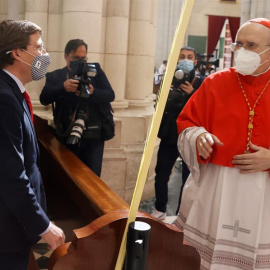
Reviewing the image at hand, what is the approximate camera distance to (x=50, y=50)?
4961mm

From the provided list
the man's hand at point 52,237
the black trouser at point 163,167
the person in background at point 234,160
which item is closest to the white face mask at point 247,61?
the person in background at point 234,160

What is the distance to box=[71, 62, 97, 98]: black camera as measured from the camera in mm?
3702

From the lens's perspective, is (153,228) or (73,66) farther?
(73,66)

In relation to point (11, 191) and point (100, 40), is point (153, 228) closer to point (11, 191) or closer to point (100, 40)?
point (11, 191)

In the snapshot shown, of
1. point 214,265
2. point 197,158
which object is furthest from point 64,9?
point 214,265

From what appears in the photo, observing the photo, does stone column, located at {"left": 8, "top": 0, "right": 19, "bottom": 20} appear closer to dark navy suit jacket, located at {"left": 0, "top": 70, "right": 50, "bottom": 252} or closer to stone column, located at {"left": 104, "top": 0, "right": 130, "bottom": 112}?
stone column, located at {"left": 104, "top": 0, "right": 130, "bottom": 112}

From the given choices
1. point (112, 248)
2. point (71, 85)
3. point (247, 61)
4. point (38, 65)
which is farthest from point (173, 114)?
point (112, 248)

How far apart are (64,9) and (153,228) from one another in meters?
3.63

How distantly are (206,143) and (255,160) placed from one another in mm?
242

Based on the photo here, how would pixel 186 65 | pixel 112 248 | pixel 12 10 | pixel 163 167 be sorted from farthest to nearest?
1. pixel 12 10
2. pixel 163 167
3. pixel 186 65
4. pixel 112 248

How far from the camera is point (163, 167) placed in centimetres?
438

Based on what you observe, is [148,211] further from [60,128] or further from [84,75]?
[84,75]

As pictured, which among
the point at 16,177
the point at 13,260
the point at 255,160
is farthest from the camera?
the point at 255,160

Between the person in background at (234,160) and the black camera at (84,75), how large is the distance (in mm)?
1370
